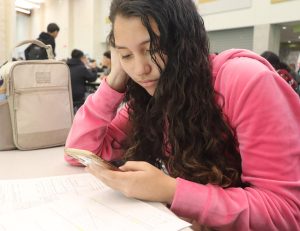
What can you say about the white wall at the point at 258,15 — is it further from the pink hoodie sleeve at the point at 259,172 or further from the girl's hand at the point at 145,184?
the girl's hand at the point at 145,184

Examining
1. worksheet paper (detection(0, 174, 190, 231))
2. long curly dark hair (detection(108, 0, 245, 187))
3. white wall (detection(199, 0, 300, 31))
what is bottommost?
worksheet paper (detection(0, 174, 190, 231))

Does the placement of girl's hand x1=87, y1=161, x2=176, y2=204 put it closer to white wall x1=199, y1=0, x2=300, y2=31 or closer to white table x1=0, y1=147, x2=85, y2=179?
white table x1=0, y1=147, x2=85, y2=179

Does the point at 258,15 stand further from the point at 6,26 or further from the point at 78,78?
the point at 6,26

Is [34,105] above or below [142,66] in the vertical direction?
below

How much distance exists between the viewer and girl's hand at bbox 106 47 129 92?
3.08 ft

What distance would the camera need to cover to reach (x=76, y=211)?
1.90 feet

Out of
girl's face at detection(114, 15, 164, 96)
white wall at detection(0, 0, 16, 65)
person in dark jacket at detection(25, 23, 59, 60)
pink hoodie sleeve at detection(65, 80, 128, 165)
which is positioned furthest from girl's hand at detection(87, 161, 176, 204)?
person in dark jacket at detection(25, 23, 59, 60)

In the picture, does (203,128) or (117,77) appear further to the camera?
(117,77)

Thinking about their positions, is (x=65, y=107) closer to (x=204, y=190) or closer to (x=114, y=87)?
(x=114, y=87)

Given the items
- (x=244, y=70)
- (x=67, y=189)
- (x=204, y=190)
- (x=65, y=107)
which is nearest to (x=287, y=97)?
(x=244, y=70)

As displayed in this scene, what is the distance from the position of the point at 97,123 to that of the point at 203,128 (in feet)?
1.22

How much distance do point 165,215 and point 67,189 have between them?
277 mm

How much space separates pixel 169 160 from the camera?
2.56 feet

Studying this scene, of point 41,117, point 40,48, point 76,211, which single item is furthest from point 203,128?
point 40,48
